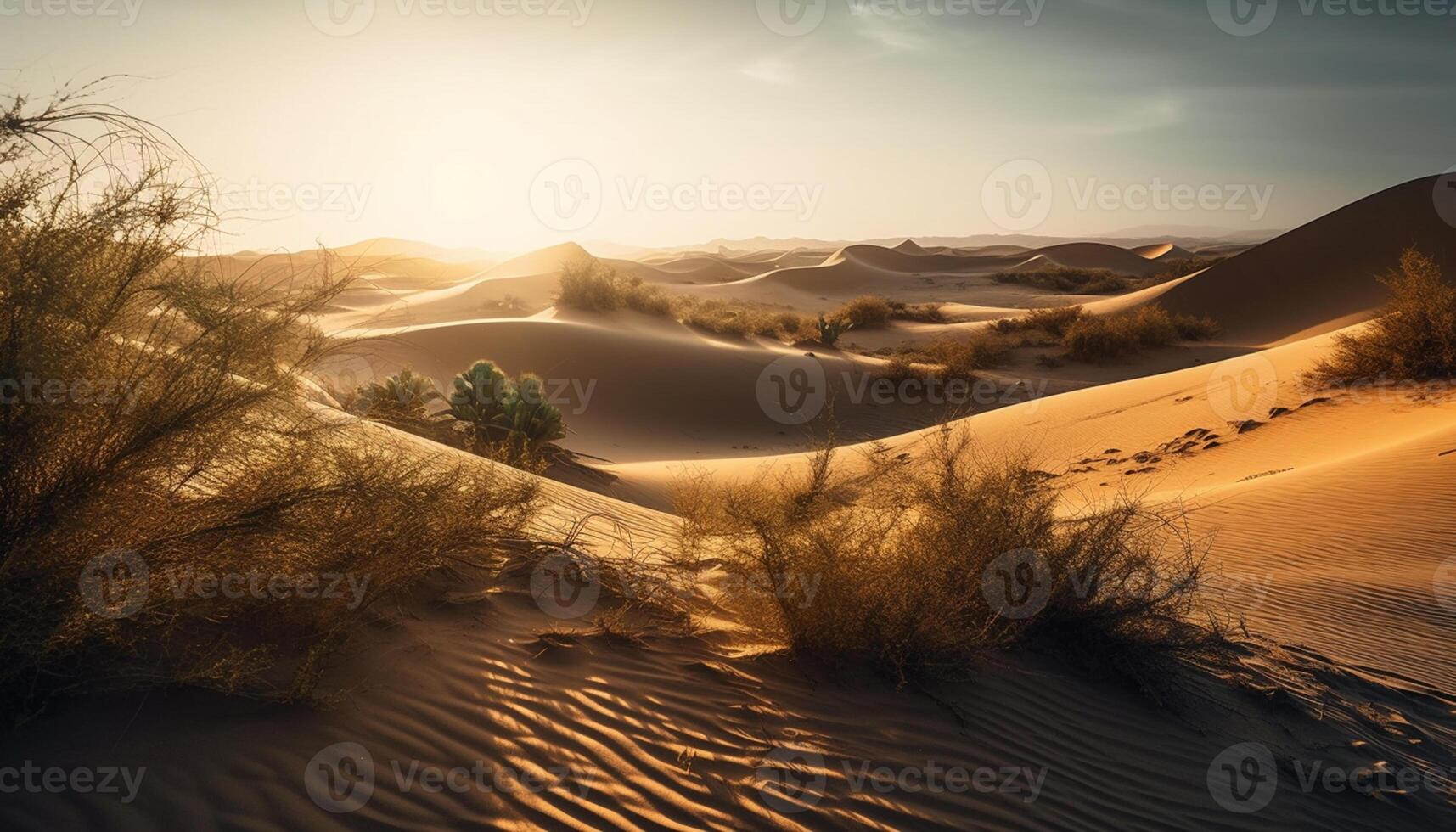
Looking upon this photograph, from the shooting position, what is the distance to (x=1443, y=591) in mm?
6539

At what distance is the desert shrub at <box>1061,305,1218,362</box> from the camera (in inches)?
854

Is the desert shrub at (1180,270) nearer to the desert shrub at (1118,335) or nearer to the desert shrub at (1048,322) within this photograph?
the desert shrub at (1048,322)

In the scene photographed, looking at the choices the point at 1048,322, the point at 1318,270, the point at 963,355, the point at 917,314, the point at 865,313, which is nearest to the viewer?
the point at 963,355

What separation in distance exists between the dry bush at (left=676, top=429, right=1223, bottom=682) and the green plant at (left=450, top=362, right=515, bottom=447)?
4.57m

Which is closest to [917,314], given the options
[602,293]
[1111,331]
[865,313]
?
[865,313]

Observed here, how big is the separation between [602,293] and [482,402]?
12810 mm

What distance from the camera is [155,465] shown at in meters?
2.93

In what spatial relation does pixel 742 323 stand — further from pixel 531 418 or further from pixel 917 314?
pixel 531 418

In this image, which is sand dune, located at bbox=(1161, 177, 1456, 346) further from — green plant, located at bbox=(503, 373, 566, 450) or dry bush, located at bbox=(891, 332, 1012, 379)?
green plant, located at bbox=(503, 373, 566, 450)

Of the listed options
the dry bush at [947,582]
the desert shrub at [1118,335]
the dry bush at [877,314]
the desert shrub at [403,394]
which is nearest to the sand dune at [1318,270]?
the desert shrub at [1118,335]

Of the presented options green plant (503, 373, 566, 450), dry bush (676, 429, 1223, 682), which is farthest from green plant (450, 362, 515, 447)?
dry bush (676, 429, 1223, 682)

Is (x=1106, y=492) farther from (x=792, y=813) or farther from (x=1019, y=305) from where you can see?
(x=1019, y=305)

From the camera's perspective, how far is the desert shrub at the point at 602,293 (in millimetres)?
21812

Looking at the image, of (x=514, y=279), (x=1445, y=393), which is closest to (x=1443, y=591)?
(x=1445, y=393)
